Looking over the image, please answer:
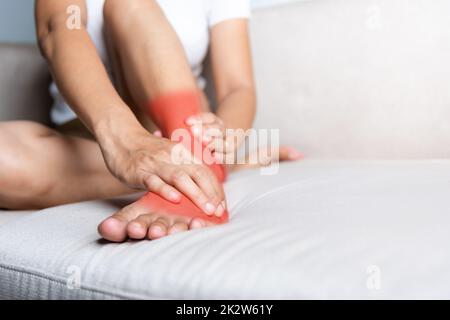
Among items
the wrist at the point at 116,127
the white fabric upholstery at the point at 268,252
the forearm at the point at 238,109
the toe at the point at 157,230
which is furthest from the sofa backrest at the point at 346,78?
the toe at the point at 157,230

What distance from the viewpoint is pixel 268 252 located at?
530 mm

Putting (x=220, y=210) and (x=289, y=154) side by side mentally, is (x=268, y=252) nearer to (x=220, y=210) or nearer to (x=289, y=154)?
(x=220, y=210)

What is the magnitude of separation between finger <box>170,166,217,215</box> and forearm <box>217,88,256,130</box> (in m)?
0.39

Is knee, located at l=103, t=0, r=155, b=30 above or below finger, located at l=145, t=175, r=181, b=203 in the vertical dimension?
above

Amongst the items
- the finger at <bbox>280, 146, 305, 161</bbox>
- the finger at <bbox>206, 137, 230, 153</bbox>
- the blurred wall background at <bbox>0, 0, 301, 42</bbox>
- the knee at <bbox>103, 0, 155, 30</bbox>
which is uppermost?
the blurred wall background at <bbox>0, 0, 301, 42</bbox>

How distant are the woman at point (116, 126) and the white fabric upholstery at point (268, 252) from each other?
56 mm

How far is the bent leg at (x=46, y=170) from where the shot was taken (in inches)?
34.1

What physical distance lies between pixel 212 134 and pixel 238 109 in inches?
11.9

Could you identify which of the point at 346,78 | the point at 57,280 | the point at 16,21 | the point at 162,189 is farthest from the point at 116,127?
the point at 16,21

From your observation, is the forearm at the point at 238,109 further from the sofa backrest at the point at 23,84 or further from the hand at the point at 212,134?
the sofa backrest at the point at 23,84

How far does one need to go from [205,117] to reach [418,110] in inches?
20.1

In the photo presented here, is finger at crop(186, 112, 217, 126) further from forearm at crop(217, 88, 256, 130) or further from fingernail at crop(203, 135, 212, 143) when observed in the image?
forearm at crop(217, 88, 256, 130)

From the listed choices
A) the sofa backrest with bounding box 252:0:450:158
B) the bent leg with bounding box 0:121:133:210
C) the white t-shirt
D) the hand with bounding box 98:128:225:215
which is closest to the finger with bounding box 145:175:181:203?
the hand with bounding box 98:128:225:215

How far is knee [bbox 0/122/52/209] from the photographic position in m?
0.86
